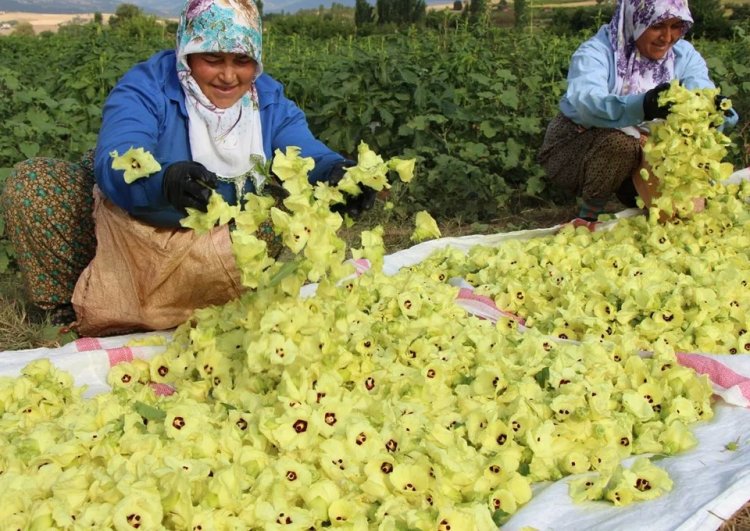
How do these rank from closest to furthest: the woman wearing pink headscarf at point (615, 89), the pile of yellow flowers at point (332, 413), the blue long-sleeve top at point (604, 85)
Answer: the pile of yellow flowers at point (332, 413)
the blue long-sleeve top at point (604, 85)
the woman wearing pink headscarf at point (615, 89)

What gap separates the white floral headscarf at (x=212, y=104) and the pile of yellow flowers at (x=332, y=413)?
769 millimetres

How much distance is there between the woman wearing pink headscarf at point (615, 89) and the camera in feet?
13.5

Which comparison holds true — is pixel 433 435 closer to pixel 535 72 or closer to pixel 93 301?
pixel 93 301

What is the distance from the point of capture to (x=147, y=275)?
9.91 feet

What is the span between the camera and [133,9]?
26.1 meters

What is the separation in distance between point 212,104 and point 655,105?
2.00 meters

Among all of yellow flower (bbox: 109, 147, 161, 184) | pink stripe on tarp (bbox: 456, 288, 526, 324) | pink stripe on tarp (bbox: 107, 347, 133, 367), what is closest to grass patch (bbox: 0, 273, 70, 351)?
pink stripe on tarp (bbox: 107, 347, 133, 367)

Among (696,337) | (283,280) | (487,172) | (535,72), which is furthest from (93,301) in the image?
(535,72)

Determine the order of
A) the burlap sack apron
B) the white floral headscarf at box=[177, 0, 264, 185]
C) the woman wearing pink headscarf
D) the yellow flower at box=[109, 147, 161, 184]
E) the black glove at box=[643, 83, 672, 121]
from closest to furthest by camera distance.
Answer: the yellow flower at box=[109, 147, 161, 184] < the white floral headscarf at box=[177, 0, 264, 185] < the burlap sack apron < the black glove at box=[643, 83, 672, 121] < the woman wearing pink headscarf

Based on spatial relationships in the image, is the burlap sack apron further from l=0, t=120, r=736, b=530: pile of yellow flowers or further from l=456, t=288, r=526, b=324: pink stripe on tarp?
l=456, t=288, r=526, b=324: pink stripe on tarp

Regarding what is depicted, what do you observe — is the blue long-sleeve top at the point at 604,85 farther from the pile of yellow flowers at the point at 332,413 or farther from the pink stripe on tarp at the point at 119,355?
the pink stripe on tarp at the point at 119,355

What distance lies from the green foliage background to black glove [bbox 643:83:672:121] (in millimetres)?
1580

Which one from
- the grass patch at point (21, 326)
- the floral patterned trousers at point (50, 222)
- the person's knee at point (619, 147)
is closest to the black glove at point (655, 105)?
the person's knee at point (619, 147)

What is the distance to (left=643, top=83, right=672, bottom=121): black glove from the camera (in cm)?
370
